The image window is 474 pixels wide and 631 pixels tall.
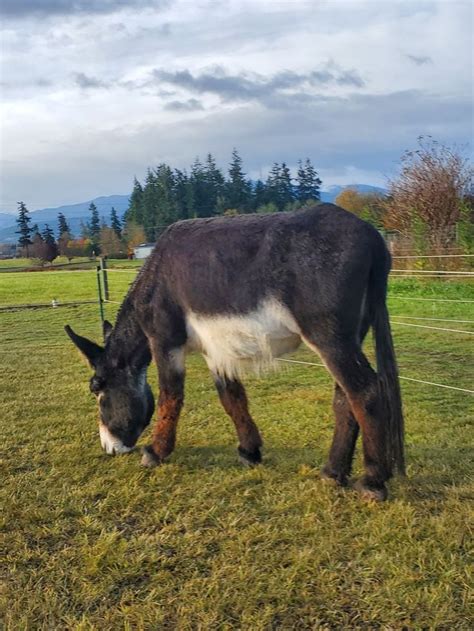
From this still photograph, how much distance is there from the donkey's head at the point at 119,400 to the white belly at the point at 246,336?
813 mm

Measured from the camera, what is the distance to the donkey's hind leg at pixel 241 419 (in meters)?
4.93

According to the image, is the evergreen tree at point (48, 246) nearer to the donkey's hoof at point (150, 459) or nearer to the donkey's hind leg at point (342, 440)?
the donkey's hoof at point (150, 459)

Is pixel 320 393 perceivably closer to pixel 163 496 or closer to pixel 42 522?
pixel 163 496

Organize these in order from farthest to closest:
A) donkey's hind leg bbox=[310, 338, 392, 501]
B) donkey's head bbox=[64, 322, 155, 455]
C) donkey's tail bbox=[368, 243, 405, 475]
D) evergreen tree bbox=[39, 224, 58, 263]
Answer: evergreen tree bbox=[39, 224, 58, 263], donkey's head bbox=[64, 322, 155, 455], donkey's tail bbox=[368, 243, 405, 475], donkey's hind leg bbox=[310, 338, 392, 501]

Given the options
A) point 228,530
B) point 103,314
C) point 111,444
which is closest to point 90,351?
point 111,444

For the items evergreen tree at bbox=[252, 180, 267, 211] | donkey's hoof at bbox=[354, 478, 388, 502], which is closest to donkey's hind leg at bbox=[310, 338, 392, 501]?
donkey's hoof at bbox=[354, 478, 388, 502]

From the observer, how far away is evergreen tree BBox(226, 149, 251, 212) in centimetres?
6112

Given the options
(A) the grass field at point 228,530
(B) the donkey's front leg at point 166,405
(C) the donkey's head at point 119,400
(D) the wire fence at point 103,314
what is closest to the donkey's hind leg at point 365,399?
(A) the grass field at point 228,530

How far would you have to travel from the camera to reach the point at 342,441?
4.41 m

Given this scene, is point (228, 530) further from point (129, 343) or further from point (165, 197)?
point (165, 197)

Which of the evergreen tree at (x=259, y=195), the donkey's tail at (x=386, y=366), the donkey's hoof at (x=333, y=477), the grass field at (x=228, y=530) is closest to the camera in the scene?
the grass field at (x=228, y=530)

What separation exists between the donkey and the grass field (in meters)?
0.34

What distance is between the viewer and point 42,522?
398cm

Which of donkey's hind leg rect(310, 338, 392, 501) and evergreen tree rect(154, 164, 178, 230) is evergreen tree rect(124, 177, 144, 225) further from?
donkey's hind leg rect(310, 338, 392, 501)
